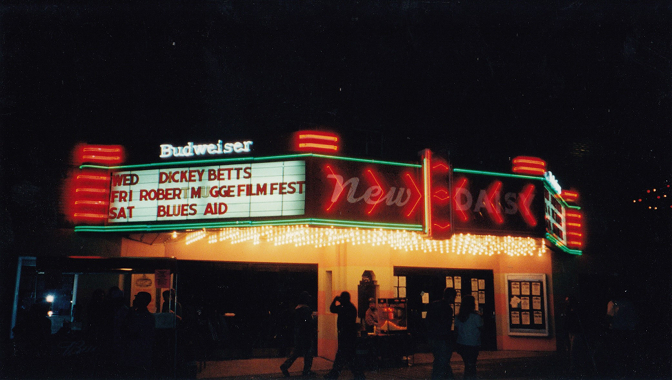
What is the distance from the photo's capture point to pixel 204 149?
13.1m

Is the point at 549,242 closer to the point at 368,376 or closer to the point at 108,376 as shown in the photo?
the point at 368,376

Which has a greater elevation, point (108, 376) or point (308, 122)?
point (308, 122)

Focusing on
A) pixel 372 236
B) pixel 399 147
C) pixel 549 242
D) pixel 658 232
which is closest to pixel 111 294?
pixel 372 236

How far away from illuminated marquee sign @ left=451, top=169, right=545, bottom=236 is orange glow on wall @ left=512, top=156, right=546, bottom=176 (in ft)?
0.60

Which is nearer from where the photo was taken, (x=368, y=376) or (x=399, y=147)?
(x=368, y=376)

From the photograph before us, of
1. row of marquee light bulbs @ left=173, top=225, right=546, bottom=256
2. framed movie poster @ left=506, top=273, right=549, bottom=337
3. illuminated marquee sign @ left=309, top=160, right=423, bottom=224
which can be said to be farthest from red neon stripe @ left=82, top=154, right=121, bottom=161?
framed movie poster @ left=506, top=273, right=549, bottom=337

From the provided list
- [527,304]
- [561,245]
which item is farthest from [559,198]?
[527,304]

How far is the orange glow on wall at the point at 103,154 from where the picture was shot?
13438mm

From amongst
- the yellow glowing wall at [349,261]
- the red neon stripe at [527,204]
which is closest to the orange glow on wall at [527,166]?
the red neon stripe at [527,204]

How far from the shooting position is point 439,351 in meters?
9.69

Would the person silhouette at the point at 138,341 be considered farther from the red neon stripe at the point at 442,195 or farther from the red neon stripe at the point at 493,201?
the red neon stripe at the point at 493,201

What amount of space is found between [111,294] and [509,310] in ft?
42.2

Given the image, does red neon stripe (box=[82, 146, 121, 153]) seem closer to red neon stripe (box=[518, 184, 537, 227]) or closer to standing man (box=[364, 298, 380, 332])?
standing man (box=[364, 298, 380, 332])

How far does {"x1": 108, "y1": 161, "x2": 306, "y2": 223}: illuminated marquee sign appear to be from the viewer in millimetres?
12383
